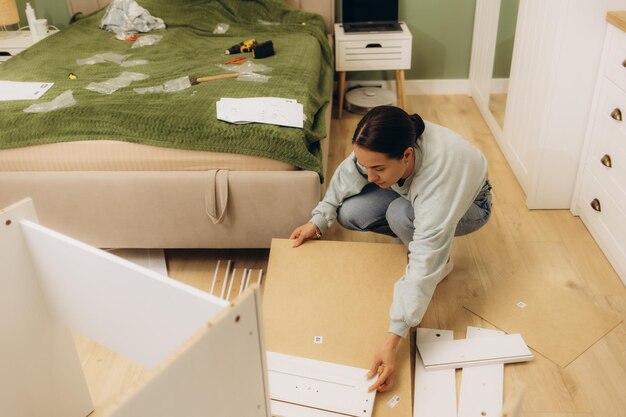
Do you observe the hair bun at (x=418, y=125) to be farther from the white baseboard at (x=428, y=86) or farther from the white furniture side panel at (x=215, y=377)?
the white baseboard at (x=428, y=86)

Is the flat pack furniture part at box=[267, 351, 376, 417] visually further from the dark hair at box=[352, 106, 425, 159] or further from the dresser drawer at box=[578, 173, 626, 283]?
the dresser drawer at box=[578, 173, 626, 283]

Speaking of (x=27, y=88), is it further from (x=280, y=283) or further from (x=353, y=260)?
(x=353, y=260)

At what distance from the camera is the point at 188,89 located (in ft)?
7.52

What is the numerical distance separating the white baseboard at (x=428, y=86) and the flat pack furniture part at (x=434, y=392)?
238 cm

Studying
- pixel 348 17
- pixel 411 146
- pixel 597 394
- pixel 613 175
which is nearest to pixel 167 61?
pixel 348 17

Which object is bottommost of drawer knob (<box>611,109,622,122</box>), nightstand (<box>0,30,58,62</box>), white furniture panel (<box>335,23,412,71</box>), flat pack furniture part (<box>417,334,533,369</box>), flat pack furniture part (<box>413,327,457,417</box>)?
flat pack furniture part (<box>413,327,457,417</box>)

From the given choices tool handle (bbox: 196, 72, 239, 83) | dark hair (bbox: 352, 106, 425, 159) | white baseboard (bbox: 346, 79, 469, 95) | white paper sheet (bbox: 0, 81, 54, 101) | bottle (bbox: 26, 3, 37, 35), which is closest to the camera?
dark hair (bbox: 352, 106, 425, 159)

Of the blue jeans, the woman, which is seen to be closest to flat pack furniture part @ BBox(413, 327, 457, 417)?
the woman

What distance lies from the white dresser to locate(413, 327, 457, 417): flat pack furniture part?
32.9 inches

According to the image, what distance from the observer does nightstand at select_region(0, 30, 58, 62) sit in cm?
328

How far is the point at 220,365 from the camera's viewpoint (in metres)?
0.87

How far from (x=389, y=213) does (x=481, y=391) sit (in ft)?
1.98

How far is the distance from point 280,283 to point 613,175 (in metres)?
1.27

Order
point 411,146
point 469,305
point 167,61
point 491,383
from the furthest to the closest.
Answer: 1. point 167,61
2. point 469,305
3. point 491,383
4. point 411,146
